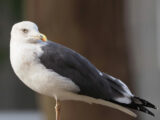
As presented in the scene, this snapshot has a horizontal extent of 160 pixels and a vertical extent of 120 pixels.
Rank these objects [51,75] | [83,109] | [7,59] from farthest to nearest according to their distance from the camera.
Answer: [7,59] < [83,109] < [51,75]

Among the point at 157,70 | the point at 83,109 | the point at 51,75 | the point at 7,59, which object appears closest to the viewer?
the point at 51,75

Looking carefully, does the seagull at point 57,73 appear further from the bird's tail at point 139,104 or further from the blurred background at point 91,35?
the blurred background at point 91,35

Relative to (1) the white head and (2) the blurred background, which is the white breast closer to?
(1) the white head

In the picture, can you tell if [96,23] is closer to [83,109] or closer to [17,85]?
[83,109]

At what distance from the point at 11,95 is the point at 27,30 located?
5957 millimetres

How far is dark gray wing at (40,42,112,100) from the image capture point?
2.58 meters

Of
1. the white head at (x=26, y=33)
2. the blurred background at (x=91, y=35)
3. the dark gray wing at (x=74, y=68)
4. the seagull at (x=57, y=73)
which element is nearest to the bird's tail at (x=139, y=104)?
the seagull at (x=57, y=73)

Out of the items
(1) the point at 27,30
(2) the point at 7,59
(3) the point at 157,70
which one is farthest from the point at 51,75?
(2) the point at 7,59

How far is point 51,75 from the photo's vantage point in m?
2.56

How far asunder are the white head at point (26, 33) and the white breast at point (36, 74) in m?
0.04

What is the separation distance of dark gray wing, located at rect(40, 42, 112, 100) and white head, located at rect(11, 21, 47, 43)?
6 centimetres

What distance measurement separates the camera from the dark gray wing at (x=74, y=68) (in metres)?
2.58

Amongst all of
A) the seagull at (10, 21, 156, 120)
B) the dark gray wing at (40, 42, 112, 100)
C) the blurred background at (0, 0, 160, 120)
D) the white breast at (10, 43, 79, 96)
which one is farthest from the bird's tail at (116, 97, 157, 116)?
the blurred background at (0, 0, 160, 120)

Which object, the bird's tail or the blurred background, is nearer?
the bird's tail
